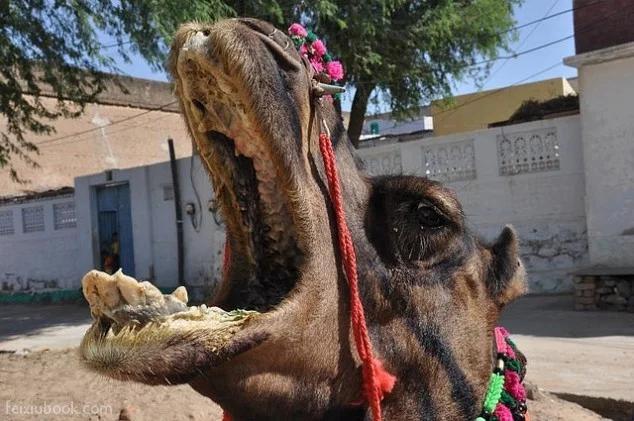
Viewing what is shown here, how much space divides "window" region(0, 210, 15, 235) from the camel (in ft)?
58.9

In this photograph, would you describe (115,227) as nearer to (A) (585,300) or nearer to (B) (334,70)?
(A) (585,300)

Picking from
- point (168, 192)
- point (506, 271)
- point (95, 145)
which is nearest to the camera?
point (506, 271)

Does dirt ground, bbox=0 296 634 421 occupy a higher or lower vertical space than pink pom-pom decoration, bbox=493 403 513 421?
lower

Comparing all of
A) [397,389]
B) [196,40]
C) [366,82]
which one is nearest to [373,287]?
[397,389]

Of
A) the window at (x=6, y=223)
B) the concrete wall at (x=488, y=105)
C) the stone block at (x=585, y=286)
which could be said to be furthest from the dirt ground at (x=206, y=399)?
the concrete wall at (x=488, y=105)

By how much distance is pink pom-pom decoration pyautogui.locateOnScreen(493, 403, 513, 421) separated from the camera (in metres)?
2.03

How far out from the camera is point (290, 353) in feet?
5.10

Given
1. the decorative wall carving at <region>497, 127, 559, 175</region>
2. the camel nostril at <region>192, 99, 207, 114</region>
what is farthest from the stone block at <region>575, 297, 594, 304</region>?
the camel nostril at <region>192, 99, 207, 114</region>

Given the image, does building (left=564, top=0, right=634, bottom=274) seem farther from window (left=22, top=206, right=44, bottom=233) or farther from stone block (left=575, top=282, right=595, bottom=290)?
window (left=22, top=206, right=44, bottom=233)

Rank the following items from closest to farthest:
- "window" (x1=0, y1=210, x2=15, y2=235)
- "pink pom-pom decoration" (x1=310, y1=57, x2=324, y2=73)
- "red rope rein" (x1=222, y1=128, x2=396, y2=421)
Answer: "red rope rein" (x1=222, y1=128, x2=396, y2=421)
"pink pom-pom decoration" (x1=310, y1=57, x2=324, y2=73)
"window" (x1=0, y1=210, x2=15, y2=235)

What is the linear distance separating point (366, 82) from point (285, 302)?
11.3 m

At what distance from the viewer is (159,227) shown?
15.5 metres

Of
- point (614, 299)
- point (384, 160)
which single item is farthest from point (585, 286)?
point (384, 160)

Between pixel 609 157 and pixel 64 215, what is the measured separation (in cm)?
1274
